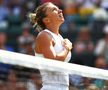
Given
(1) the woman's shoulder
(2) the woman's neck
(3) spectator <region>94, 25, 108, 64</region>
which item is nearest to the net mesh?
(1) the woman's shoulder

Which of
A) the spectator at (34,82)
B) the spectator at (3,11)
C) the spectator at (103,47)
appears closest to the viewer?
the spectator at (34,82)

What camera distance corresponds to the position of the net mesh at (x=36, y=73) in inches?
185

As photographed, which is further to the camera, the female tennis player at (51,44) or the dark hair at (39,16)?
the dark hair at (39,16)

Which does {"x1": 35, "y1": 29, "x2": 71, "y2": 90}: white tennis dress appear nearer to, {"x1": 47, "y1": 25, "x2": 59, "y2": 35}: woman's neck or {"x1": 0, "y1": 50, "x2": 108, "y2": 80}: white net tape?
{"x1": 0, "y1": 50, "x2": 108, "y2": 80}: white net tape

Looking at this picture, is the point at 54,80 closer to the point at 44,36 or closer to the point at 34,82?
the point at 44,36

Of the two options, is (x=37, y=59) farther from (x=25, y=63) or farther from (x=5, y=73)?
(x=5, y=73)

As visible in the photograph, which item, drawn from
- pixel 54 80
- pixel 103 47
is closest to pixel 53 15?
pixel 54 80

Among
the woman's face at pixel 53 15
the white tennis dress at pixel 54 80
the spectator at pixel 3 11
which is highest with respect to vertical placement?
the woman's face at pixel 53 15

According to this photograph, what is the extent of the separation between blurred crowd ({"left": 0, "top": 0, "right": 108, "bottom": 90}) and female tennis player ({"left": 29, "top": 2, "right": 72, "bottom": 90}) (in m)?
5.00

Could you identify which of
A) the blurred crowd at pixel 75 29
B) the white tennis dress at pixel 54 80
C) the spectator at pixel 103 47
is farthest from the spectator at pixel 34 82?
the spectator at pixel 103 47

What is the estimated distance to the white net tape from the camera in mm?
4598

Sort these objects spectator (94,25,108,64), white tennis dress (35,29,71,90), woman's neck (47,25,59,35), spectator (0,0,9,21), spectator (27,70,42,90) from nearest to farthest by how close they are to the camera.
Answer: white tennis dress (35,29,71,90) → woman's neck (47,25,59,35) → spectator (27,70,42,90) → spectator (94,25,108,64) → spectator (0,0,9,21)

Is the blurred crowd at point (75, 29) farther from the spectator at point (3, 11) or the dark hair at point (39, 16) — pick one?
the dark hair at point (39, 16)

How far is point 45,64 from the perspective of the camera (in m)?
4.86
